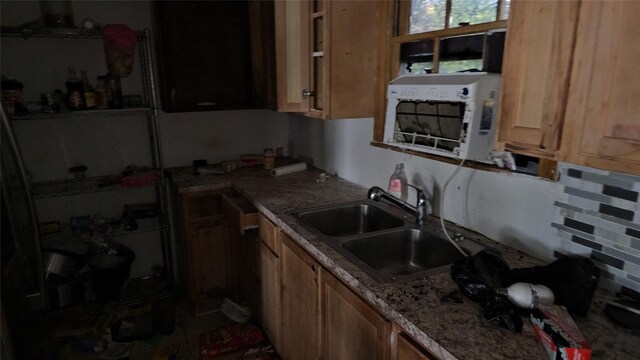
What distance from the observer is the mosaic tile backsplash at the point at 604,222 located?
1.07 m

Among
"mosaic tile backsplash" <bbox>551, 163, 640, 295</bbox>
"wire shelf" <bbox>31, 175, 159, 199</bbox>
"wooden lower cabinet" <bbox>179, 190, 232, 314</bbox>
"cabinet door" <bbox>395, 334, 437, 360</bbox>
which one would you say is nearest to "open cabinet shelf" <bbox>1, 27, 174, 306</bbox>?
"wire shelf" <bbox>31, 175, 159, 199</bbox>

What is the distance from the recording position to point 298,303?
66.7 inches

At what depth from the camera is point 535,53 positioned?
967 mm

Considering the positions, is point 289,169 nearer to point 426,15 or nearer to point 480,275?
point 426,15

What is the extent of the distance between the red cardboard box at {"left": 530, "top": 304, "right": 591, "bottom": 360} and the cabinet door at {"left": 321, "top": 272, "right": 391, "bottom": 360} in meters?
0.38

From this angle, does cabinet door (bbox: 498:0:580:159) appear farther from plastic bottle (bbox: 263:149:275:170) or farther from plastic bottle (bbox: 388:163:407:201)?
plastic bottle (bbox: 263:149:275:170)

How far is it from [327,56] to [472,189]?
84cm

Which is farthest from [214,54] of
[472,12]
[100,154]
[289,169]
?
[472,12]

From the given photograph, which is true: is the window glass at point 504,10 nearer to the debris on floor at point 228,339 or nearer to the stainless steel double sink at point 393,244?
the stainless steel double sink at point 393,244

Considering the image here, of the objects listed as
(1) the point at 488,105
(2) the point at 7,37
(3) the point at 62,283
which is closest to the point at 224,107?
(2) the point at 7,37

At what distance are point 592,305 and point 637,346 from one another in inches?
6.8

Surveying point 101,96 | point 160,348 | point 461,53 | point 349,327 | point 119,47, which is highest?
point 119,47

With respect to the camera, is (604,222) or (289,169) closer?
(604,222)

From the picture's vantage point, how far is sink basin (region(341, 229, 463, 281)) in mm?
1538
